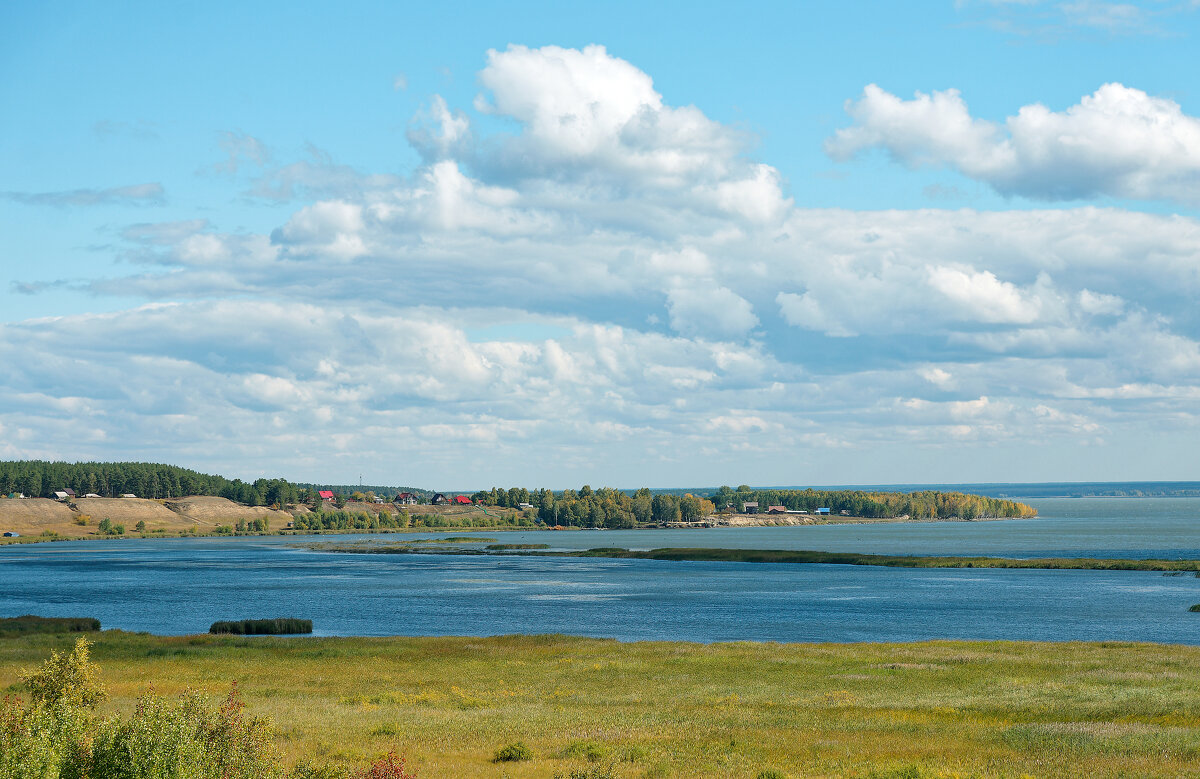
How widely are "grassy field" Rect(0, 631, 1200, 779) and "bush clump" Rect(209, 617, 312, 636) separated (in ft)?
31.2

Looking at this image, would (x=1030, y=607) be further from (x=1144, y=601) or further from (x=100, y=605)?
(x=100, y=605)

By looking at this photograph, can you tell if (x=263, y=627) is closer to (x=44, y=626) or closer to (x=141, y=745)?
(x=44, y=626)

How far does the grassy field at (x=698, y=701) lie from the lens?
1302 inches

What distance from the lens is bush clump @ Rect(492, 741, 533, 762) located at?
3322 cm

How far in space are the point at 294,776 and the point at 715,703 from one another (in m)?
27.8

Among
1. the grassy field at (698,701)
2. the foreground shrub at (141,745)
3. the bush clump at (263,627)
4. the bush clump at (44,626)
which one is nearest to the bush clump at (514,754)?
the grassy field at (698,701)

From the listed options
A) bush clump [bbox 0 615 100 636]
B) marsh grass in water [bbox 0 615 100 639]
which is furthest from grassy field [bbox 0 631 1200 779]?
bush clump [bbox 0 615 100 636]

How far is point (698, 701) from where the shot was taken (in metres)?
46.7

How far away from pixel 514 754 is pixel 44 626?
67.1m

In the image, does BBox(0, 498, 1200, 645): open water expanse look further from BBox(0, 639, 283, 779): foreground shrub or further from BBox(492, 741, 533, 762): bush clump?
BBox(0, 639, 283, 779): foreground shrub

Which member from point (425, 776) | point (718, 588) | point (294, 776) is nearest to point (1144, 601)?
point (718, 588)

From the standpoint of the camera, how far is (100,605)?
114m

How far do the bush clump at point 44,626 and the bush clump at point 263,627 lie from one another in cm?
997

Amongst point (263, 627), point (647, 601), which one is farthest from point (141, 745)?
point (647, 601)
